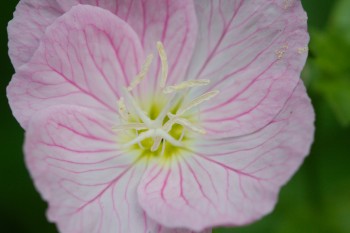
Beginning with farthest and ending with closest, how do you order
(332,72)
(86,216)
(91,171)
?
(332,72)
(91,171)
(86,216)

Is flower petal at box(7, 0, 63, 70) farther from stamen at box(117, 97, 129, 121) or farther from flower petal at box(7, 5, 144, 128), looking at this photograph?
stamen at box(117, 97, 129, 121)

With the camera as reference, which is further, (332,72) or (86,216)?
(332,72)

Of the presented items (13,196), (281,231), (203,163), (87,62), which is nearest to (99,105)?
(87,62)

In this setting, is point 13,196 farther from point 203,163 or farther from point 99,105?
point 203,163

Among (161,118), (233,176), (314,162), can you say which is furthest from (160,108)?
(314,162)

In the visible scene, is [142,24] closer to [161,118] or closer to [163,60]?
[163,60]
